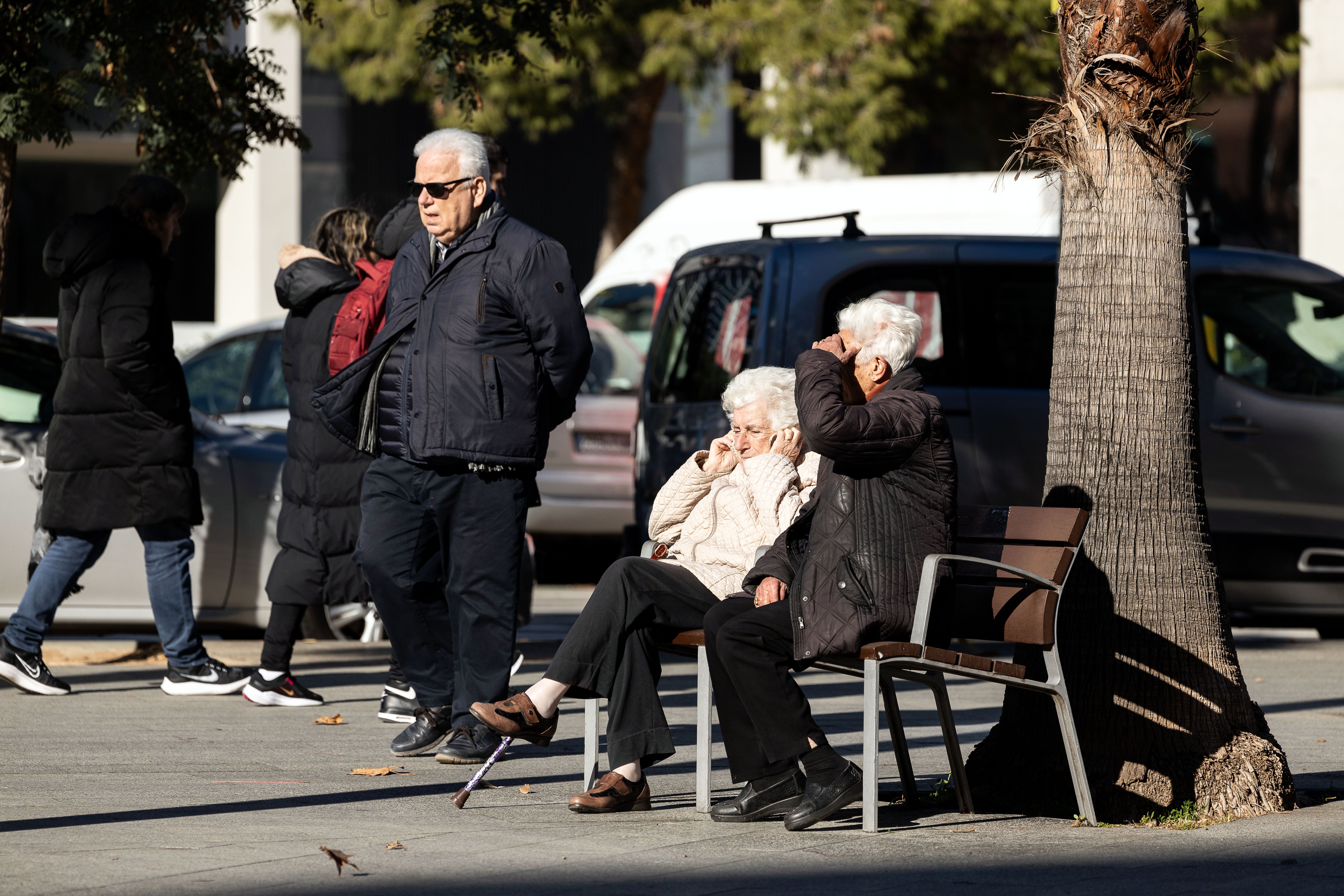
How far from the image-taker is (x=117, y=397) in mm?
7441

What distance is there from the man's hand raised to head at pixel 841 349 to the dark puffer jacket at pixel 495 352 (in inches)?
39.5

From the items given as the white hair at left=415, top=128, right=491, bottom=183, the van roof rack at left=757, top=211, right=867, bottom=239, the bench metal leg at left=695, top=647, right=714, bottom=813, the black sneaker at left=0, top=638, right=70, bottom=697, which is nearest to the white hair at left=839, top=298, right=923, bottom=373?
the bench metal leg at left=695, top=647, right=714, bottom=813

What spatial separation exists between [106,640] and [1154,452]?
247 inches

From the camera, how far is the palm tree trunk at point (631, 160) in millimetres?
22031

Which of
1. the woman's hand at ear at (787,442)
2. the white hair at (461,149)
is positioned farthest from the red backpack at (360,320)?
the woman's hand at ear at (787,442)

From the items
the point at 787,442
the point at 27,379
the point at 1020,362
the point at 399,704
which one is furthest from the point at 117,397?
the point at 1020,362

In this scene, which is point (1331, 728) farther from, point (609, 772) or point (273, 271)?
point (273, 271)

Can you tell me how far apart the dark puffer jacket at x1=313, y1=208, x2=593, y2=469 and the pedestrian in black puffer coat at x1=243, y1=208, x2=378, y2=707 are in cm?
129

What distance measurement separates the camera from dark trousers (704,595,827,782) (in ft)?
16.9

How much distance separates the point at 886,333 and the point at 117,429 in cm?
362

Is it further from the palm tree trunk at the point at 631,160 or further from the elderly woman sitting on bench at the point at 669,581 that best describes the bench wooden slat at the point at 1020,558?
the palm tree trunk at the point at 631,160

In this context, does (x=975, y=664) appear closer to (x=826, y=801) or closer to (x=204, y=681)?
(x=826, y=801)

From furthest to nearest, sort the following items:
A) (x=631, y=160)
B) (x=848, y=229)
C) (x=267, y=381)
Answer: (x=631, y=160), (x=267, y=381), (x=848, y=229)

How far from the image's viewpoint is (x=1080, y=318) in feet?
18.1
